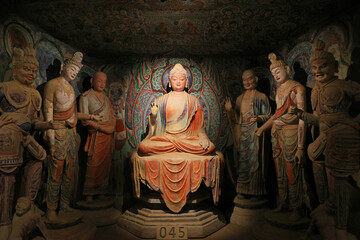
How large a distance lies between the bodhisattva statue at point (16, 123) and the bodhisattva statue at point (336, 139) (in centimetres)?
328

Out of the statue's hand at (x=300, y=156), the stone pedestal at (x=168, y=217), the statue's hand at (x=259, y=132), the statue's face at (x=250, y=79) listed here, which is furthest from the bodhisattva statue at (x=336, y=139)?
the stone pedestal at (x=168, y=217)

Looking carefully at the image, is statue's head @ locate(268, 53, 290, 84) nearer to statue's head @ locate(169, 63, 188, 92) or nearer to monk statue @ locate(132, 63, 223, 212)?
monk statue @ locate(132, 63, 223, 212)

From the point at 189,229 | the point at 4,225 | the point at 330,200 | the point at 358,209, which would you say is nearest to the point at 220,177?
the point at 189,229

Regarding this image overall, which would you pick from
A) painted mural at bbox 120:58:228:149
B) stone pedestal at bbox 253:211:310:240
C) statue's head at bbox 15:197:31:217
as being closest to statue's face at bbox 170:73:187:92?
painted mural at bbox 120:58:228:149

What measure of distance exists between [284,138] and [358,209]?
49.7 inches

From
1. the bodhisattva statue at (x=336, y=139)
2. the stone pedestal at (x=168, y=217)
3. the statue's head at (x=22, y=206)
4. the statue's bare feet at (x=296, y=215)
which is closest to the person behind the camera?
the bodhisattva statue at (x=336, y=139)

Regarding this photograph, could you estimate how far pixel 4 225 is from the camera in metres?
2.89

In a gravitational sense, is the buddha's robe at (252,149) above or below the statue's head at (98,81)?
below

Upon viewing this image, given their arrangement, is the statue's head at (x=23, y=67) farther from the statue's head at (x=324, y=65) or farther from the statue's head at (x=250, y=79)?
the statue's head at (x=324, y=65)

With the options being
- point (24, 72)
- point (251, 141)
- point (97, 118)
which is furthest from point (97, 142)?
point (251, 141)

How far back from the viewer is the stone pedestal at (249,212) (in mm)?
4238

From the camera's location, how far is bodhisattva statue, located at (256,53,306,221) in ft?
12.2

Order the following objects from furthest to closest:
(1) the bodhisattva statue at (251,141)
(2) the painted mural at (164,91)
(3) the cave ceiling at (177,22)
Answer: (2) the painted mural at (164,91), (1) the bodhisattva statue at (251,141), (3) the cave ceiling at (177,22)

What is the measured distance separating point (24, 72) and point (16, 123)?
0.62 metres
